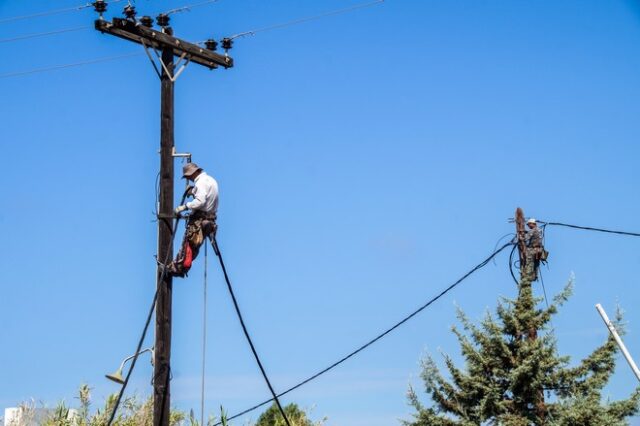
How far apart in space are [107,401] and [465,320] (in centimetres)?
701

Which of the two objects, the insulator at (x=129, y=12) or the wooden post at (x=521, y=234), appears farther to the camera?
the wooden post at (x=521, y=234)

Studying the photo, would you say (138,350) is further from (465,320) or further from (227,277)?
(465,320)

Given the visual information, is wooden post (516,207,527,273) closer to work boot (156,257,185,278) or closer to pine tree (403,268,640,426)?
pine tree (403,268,640,426)

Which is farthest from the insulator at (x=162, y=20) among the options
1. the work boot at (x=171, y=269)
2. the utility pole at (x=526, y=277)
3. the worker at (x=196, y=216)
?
the utility pole at (x=526, y=277)

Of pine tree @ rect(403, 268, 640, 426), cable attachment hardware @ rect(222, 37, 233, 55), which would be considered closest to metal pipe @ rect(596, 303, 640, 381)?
pine tree @ rect(403, 268, 640, 426)

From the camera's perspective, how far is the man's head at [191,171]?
12.9 m

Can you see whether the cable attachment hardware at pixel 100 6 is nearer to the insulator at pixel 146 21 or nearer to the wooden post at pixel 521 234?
the insulator at pixel 146 21

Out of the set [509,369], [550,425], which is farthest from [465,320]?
[550,425]

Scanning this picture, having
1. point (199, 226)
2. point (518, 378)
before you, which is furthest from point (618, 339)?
point (199, 226)

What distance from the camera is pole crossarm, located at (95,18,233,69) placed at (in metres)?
12.7

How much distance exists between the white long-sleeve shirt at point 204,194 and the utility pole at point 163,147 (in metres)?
0.30

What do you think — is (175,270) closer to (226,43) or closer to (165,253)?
(165,253)

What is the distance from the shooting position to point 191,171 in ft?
42.4

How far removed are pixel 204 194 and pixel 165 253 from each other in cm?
87
